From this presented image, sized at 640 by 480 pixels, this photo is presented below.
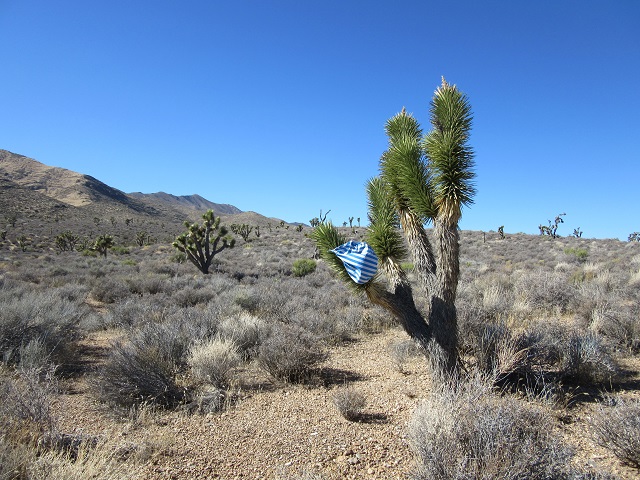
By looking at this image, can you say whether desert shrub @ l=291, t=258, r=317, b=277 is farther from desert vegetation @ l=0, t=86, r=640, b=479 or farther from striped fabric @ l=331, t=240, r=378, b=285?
striped fabric @ l=331, t=240, r=378, b=285

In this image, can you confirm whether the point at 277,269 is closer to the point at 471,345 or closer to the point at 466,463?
the point at 471,345

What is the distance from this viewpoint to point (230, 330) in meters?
7.12

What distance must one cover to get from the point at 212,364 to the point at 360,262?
2.66 metres

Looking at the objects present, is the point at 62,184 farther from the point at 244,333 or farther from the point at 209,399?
the point at 209,399

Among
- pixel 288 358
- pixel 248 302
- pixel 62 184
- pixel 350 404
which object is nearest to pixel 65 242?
pixel 248 302

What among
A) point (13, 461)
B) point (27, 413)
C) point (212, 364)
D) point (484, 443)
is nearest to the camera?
point (13, 461)

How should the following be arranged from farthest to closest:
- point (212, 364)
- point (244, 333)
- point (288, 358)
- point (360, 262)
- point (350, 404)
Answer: point (244, 333)
point (288, 358)
point (212, 364)
point (360, 262)
point (350, 404)

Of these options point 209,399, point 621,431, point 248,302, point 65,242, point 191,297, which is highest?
point 621,431

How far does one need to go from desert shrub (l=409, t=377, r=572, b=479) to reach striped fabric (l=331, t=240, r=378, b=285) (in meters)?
2.02

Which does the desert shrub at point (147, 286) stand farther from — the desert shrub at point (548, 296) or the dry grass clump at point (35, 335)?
the desert shrub at point (548, 296)

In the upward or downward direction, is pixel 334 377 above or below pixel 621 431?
below

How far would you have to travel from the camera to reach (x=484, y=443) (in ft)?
9.09

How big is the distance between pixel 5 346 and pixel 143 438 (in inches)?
149

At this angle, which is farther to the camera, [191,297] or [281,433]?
[191,297]
